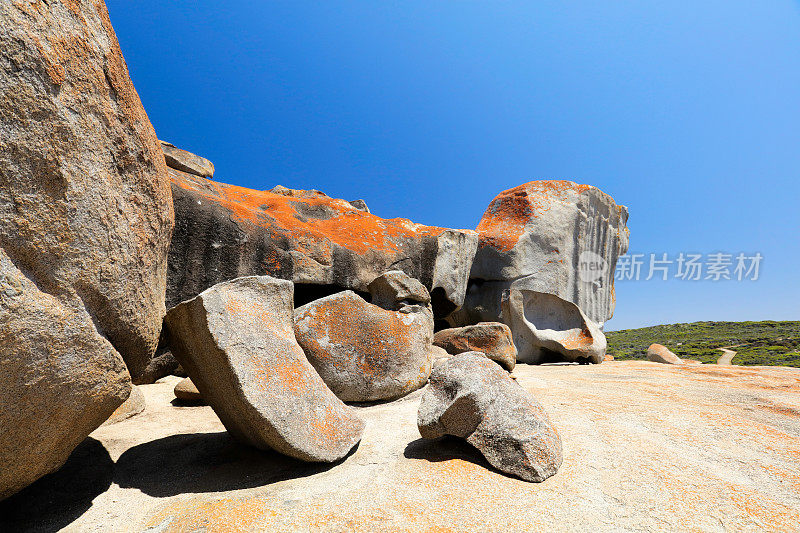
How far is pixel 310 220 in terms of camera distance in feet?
22.5

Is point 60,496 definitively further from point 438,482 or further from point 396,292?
point 396,292

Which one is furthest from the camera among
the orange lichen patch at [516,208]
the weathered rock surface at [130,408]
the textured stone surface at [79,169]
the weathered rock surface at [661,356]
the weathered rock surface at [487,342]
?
the weathered rock surface at [661,356]

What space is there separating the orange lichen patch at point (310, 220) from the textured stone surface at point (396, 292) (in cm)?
105

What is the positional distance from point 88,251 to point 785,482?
4.09m

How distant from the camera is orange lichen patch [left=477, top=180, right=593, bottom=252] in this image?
34.1ft

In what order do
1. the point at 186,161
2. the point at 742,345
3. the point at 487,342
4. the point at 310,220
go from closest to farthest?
the point at 487,342 < the point at 310,220 < the point at 186,161 < the point at 742,345

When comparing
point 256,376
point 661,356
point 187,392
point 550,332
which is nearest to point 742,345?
point 661,356

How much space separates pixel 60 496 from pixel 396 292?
3692 millimetres

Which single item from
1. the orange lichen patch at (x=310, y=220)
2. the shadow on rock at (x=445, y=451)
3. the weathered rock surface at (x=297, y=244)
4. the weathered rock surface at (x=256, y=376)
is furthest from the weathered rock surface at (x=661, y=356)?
the weathered rock surface at (x=256, y=376)

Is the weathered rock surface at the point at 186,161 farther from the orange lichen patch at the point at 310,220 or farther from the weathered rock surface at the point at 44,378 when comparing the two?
the weathered rock surface at the point at 44,378

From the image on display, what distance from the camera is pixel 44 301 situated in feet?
6.21

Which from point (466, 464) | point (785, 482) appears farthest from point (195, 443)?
point (785, 482)

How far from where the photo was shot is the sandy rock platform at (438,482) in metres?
2.09

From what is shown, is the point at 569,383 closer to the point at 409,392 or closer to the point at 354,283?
the point at 409,392
